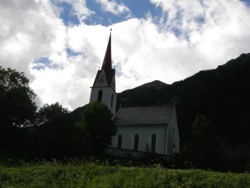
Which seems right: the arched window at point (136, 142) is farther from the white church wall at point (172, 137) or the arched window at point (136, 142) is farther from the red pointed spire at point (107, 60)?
the red pointed spire at point (107, 60)

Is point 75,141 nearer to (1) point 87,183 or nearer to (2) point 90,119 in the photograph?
(2) point 90,119

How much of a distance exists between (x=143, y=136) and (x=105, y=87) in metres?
12.5

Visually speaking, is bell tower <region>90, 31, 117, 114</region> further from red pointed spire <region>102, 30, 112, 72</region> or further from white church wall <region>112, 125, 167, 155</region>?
white church wall <region>112, 125, 167, 155</region>

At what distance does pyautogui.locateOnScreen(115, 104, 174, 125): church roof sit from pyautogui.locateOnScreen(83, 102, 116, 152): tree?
893 cm

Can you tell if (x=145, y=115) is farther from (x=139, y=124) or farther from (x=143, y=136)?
(x=143, y=136)

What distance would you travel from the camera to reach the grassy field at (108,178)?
1150 centimetres

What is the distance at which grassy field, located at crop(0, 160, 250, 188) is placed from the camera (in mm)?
11500

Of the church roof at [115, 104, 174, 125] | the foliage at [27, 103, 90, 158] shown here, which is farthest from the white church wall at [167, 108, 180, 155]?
the foliage at [27, 103, 90, 158]

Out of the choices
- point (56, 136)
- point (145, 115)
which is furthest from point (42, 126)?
point (145, 115)

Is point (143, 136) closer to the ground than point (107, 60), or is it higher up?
closer to the ground

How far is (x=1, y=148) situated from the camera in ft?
148

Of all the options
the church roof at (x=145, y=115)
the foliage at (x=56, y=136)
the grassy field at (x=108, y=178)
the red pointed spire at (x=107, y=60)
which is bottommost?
the grassy field at (x=108, y=178)

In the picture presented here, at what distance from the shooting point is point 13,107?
4666cm

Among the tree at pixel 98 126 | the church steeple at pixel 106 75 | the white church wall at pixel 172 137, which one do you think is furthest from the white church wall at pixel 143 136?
the church steeple at pixel 106 75
